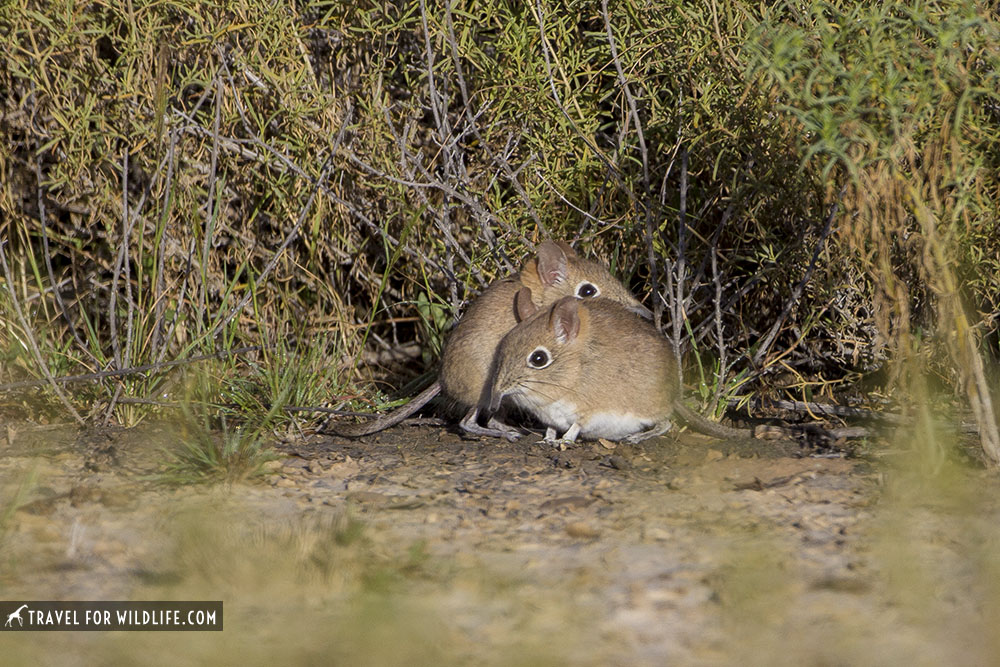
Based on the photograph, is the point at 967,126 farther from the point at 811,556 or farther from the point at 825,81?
the point at 811,556

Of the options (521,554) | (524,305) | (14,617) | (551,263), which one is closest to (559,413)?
(524,305)

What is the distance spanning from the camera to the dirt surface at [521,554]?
2.93 m

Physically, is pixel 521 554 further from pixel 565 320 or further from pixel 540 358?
pixel 565 320

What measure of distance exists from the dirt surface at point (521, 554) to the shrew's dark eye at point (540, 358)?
430 millimetres

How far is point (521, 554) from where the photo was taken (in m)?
3.65

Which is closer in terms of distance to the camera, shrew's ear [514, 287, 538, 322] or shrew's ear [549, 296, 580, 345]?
shrew's ear [549, 296, 580, 345]

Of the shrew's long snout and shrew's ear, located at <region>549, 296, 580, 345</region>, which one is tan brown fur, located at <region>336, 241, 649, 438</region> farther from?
shrew's ear, located at <region>549, 296, 580, 345</region>

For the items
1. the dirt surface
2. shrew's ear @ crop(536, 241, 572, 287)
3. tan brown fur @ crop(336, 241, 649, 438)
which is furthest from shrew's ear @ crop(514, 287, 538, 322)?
the dirt surface

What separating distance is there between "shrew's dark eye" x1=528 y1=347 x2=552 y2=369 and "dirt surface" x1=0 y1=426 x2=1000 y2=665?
430 mm

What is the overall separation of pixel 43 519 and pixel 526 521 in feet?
5.73

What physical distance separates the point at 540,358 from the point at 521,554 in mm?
1641

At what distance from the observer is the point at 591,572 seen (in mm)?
3445

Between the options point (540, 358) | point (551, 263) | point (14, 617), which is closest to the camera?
point (14, 617)

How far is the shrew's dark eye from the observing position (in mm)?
5152
